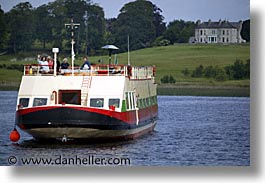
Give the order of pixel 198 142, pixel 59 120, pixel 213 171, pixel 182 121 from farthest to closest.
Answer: pixel 182 121, pixel 198 142, pixel 59 120, pixel 213 171

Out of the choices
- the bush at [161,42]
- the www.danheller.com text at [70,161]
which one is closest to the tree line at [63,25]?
the bush at [161,42]

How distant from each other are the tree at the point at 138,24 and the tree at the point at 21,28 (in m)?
2.25

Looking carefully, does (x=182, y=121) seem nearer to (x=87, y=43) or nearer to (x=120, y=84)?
(x=87, y=43)

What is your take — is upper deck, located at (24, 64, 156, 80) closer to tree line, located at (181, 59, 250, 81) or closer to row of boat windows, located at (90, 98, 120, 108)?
row of boat windows, located at (90, 98, 120, 108)

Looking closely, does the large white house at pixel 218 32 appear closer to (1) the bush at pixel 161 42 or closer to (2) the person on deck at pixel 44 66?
(1) the bush at pixel 161 42

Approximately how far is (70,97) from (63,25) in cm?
319

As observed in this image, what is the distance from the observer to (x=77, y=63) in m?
29.9

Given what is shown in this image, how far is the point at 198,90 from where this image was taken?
33.9 metres

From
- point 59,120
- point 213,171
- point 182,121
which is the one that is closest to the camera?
point 213,171

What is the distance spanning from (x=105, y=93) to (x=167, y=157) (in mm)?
2003

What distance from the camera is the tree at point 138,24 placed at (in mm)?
30411

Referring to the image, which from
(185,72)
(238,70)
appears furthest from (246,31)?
(185,72)

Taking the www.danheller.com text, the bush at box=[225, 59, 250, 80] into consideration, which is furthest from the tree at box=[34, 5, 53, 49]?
the bush at box=[225, 59, 250, 80]

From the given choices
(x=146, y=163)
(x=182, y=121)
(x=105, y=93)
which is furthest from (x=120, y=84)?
(x=182, y=121)
